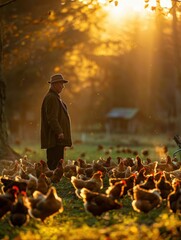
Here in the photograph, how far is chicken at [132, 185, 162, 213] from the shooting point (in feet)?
31.7

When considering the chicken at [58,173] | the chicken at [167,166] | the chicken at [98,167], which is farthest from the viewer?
the chicken at [167,166]

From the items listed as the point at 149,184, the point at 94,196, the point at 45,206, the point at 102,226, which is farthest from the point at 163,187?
the point at 45,206

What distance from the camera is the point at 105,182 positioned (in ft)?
46.2

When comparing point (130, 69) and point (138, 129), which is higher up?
point (130, 69)

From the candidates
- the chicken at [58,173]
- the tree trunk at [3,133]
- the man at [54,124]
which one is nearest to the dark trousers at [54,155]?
the man at [54,124]

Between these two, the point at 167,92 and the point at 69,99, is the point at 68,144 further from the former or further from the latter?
the point at 167,92

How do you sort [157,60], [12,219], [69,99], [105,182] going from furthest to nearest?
1. [157,60]
2. [69,99]
3. [105,182]
4. [12,219]

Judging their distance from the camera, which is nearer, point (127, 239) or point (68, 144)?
point (127, 239)

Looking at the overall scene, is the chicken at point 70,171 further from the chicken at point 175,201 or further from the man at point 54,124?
the chicken at point 175,201

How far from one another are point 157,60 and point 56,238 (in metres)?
43.8

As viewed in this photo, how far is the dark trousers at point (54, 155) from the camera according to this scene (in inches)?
575

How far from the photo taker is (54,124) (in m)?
14.1

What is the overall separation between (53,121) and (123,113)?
45197 mm

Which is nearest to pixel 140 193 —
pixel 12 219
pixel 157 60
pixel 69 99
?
pixel 12 219
